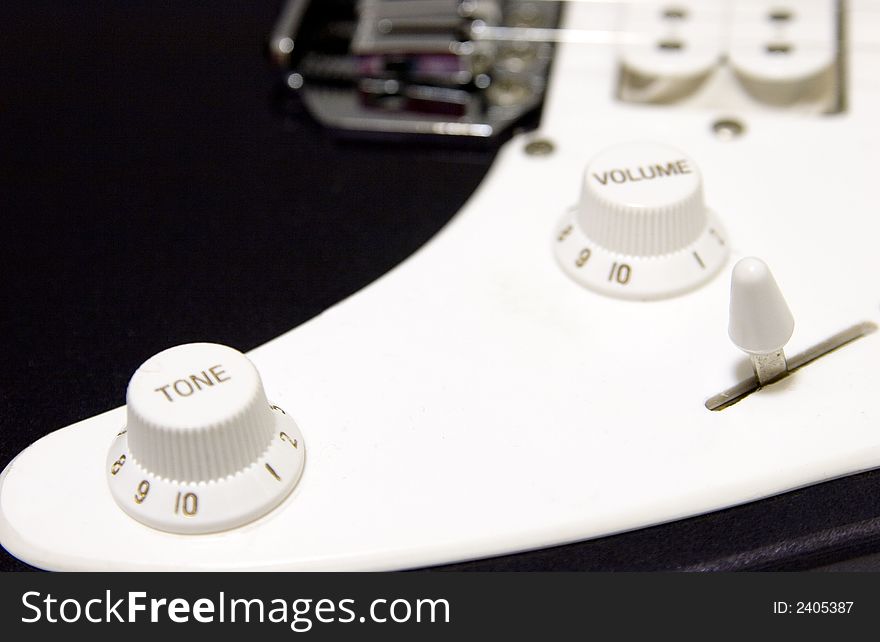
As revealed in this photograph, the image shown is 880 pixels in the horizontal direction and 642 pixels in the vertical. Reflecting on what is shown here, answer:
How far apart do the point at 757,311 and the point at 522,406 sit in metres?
0.16

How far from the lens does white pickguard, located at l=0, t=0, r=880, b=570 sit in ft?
2.39

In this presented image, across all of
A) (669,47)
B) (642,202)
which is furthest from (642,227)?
(669,47)

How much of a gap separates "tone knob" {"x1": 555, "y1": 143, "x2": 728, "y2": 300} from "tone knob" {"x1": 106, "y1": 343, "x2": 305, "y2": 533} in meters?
0.26

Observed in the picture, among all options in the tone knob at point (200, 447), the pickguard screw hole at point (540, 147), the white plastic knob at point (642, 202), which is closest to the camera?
the tone knob at point (200, 447)

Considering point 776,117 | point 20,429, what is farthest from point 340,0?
point 20,429

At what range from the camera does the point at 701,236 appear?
85 cm

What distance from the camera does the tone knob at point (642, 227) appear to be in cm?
82

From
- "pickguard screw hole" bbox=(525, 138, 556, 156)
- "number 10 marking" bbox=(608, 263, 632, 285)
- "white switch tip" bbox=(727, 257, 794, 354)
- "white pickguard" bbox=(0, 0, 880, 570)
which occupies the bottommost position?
"white pickguard" bbox=(0, 0, 880, 570)

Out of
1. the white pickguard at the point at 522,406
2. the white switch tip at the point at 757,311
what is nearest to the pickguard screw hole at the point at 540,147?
the white pickguard at the point at 522,406

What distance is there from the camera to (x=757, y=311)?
0.72 metres

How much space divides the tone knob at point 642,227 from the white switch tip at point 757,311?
0.35ft

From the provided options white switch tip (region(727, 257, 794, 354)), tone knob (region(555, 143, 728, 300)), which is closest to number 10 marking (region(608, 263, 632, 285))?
tone knob (region(555, 143, 728, 300))

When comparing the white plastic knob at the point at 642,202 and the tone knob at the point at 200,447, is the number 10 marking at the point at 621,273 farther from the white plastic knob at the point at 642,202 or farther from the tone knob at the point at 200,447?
the tone knob at the point at 200,447

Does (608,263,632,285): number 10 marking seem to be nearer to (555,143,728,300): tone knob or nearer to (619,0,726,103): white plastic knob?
(555,143,728,300): tone knob
